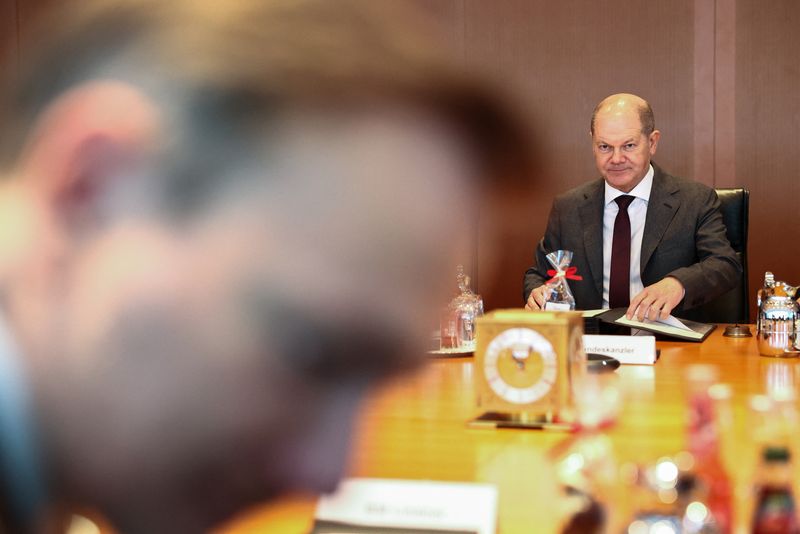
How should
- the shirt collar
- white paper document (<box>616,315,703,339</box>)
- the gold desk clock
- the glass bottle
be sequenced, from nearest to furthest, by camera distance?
the glass bottle, the gold desk clock, white paper document (<box>616,315,703,339</box>), the shirt collar

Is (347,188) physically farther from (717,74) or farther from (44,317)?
(717,74)

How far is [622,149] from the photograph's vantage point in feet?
11.8

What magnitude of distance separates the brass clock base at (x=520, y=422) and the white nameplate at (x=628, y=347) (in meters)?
0.73

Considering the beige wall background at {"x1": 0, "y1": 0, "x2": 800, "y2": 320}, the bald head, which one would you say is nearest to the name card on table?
the bald head

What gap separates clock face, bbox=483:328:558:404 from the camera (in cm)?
138

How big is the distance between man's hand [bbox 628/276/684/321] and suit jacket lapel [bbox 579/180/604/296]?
0.73 m

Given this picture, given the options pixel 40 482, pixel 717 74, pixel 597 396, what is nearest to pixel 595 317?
pixel 597 396

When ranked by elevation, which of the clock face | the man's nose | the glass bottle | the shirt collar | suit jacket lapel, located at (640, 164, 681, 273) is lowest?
the glass bottle

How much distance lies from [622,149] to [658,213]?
312 mm

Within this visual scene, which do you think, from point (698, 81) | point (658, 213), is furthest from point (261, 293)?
point (698, 81)

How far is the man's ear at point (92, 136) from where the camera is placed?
12.2 inches

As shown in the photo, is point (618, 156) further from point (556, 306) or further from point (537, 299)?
point (556, 306)

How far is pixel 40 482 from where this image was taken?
40 cm

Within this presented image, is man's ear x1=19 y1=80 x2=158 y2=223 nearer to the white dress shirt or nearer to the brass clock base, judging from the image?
the brass clock base
